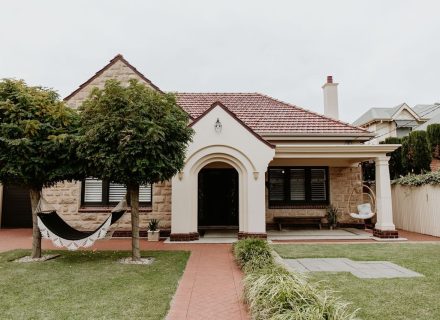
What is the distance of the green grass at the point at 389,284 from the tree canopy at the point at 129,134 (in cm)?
439

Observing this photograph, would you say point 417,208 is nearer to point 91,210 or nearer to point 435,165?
point 435,165

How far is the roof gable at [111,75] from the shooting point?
13.6 meters

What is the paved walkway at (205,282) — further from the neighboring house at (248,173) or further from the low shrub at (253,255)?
the neighboring house at (248,173)

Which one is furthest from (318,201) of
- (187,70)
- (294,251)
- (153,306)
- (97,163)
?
(187,70)

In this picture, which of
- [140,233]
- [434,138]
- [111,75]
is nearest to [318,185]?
[434,138]

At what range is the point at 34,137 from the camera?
8086 millimetres

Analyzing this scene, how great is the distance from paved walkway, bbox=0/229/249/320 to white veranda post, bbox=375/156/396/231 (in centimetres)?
581

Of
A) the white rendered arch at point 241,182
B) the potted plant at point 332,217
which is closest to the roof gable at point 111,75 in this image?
the white rendered arch at point 241,182

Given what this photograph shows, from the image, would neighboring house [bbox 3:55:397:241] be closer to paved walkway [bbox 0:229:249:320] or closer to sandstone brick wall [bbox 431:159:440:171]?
paved walkway [bbox 0:229:249:320]

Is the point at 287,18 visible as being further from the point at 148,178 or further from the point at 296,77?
the point at 296,77

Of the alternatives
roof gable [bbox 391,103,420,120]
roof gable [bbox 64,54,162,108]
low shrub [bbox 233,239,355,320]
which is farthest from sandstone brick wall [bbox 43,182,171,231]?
roof gable [bbox 391,103,420,120]

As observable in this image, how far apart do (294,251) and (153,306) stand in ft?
18.7

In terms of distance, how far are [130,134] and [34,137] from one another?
2480 mm

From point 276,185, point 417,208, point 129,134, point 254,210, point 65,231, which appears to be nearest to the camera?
point 129,134
